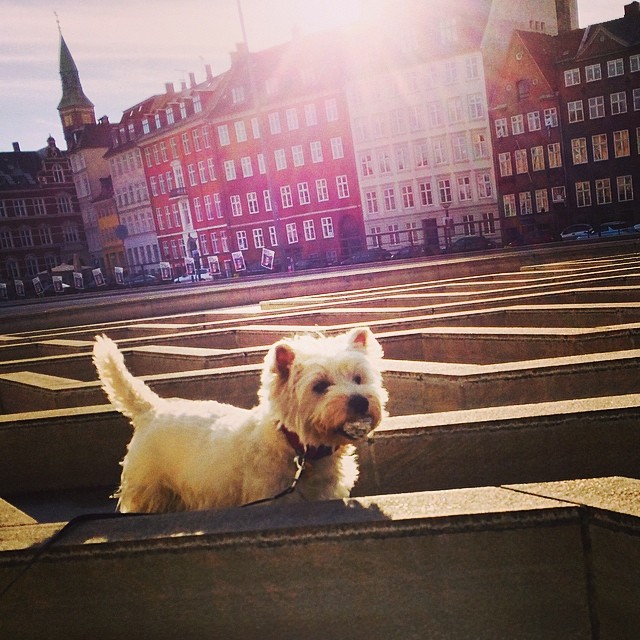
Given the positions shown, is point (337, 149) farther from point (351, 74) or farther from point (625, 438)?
point (625, 438)

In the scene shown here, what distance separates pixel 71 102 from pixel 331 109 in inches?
1821

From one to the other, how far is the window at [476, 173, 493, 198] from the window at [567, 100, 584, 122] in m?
6.91

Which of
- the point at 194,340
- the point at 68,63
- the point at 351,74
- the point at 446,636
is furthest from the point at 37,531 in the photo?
Result: the point at 68,63

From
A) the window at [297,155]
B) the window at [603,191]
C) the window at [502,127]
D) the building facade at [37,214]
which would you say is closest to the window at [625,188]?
the window at [603,191]

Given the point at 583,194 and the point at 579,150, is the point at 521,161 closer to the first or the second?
the point at 579,150

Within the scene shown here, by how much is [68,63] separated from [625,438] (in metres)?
94.8

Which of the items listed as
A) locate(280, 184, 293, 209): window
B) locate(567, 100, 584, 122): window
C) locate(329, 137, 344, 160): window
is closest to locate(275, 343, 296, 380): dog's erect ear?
locate(567, 100, 584, 122): window

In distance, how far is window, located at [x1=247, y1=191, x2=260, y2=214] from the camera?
58938 mm

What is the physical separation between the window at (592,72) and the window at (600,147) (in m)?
3.93

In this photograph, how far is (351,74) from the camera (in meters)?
51.2

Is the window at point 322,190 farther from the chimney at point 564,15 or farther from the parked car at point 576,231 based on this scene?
the chimney at point 564,15

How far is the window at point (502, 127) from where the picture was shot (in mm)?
47312

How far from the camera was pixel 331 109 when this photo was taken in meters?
52.5

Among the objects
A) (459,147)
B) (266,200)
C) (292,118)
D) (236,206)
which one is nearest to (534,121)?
(459,147)
